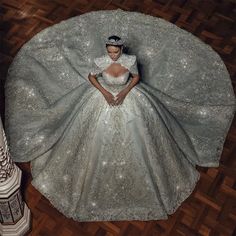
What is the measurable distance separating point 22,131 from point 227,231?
6.94 feet

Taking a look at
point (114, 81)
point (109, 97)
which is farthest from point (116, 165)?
point (114, 81)

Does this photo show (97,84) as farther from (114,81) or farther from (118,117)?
(118,117)

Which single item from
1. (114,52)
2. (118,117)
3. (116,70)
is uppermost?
(114,52)

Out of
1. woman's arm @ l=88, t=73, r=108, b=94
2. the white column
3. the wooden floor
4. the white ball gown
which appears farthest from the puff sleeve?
the wooden floor

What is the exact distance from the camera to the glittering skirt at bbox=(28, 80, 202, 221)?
4.21m

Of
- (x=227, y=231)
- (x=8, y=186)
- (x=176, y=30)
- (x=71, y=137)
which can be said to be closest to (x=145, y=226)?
(x=227, y=231)

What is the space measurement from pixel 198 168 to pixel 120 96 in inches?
51.3

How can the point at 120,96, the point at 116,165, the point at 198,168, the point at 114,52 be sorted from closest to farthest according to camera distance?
the point at 114,52, the point at 120,96, the point at 116,165, the point at 198,168

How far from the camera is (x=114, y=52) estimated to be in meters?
3.95

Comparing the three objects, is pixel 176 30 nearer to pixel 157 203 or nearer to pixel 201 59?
pixel 201 59

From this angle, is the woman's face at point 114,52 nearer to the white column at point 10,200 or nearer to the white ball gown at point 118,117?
the white ball gown at point 118,117

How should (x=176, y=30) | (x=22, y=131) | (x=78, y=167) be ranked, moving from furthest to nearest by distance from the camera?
(x=176, y=30) → (x=22, y=131) → (x=78, y=167)

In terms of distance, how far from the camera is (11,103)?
515 cm

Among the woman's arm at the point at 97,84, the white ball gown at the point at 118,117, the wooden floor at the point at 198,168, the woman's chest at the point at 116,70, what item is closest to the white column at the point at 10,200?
the wooden floor at the point at 198,168
